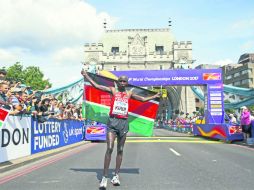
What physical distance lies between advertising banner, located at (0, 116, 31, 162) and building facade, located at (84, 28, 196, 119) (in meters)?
70.0

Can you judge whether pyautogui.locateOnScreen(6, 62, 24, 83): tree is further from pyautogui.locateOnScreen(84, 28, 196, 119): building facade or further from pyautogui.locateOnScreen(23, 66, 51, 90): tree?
pyautogui.locateOnScreen(84, 28, 196, 119): building facade

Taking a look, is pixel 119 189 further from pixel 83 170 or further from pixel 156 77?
pixel 156 77

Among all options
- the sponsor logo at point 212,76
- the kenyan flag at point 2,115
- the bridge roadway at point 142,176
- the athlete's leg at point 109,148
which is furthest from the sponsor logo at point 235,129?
the athlete's leg at point 109,148

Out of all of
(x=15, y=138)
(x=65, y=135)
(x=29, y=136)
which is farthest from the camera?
(x=65, y=135)

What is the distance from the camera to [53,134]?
46.7ft

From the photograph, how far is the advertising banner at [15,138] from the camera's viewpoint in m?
9.39

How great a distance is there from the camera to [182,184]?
6590mm

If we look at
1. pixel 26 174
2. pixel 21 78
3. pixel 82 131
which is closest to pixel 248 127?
pixel 82 131

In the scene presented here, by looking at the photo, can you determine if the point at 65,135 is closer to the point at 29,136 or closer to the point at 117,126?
the point at 29,136

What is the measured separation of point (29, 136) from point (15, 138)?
119 cm

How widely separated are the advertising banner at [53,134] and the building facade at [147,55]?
63.1 metres

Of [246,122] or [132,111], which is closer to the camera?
[132,111]

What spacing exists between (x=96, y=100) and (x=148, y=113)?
1370 mm

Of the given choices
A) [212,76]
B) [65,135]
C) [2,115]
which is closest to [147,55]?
[212,76]
